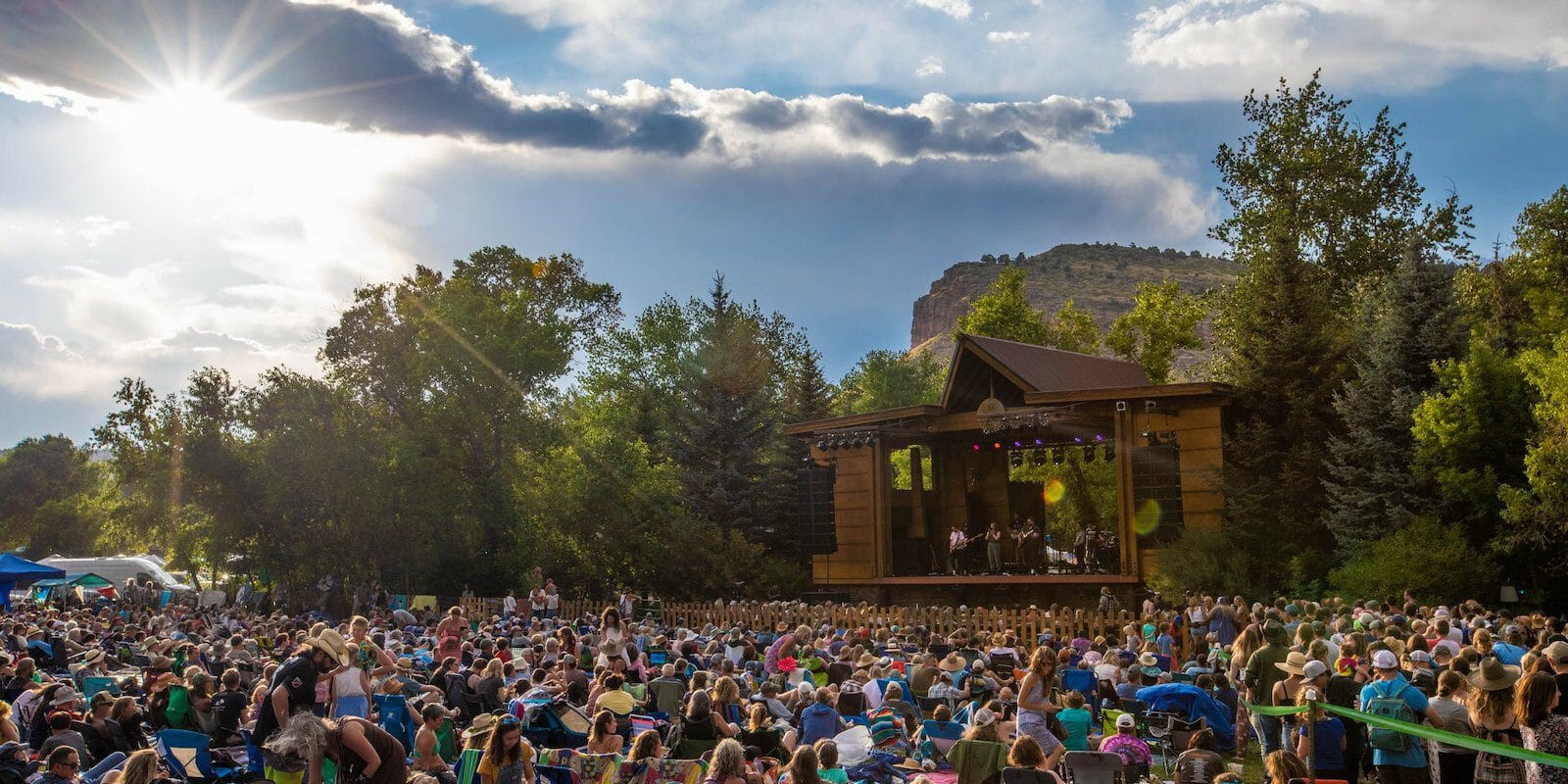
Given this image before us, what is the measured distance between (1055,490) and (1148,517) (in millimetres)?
22633

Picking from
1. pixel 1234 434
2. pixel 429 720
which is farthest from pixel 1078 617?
pixel 429 720

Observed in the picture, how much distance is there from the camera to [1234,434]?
2562cm

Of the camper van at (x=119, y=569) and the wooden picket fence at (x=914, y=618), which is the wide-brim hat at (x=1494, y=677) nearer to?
the wooden picket fence at (x=914, y=618)

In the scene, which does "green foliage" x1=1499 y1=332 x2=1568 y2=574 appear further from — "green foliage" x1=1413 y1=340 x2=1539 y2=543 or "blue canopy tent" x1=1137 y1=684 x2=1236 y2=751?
"blue canopy tent" x1=1137 y1=684 x2=1236 y2=751

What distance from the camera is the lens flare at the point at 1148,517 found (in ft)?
77.0

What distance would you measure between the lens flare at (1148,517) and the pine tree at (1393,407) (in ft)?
10.4

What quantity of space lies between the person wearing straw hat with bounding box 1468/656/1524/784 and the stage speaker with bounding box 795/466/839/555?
69.3 feet

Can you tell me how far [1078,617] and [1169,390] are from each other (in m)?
5.78

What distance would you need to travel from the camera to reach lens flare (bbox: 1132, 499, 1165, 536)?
23.5 metres

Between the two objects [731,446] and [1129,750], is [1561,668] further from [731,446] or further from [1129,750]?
[731,446]

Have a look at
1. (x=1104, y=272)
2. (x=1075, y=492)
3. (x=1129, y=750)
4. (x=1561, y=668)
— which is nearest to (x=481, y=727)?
(x=1129, y=750)

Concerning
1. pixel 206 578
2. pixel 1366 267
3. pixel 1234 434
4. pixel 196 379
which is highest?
pixel 1366 267

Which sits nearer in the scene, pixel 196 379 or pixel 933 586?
pixel 933 586

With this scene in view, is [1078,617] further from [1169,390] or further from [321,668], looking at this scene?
[321,668]
